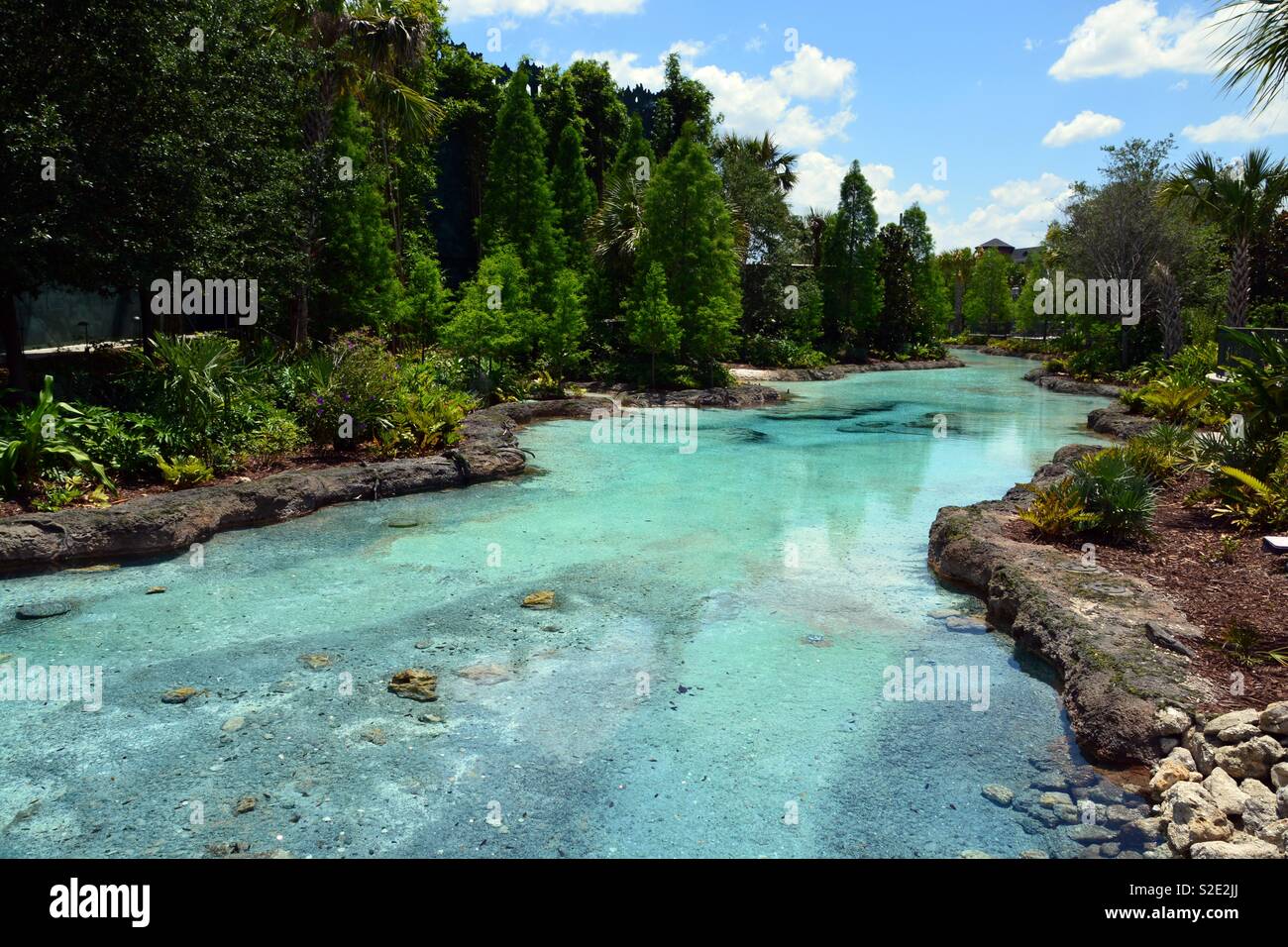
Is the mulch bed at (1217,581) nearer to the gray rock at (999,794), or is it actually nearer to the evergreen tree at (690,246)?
the gray rock at (999,794)

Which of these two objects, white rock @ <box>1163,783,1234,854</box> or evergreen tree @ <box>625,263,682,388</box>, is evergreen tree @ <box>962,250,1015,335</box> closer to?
evergreen tree @ <box>625,263,682,388</box>

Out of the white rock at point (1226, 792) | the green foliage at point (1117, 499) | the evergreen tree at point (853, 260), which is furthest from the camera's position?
the evergreen tree at point (853, 260)

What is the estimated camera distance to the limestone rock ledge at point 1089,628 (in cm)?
484

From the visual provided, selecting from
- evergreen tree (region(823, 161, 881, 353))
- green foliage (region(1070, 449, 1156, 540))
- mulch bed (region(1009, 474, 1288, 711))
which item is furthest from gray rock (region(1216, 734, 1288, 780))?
evergreen tree (region(823, 161, 881, 353))

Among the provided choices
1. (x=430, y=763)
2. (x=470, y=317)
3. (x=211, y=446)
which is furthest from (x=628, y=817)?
(x=470, y=317)

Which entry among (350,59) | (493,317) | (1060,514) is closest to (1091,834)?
(1060,514)

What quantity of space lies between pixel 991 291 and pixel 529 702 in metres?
59.5

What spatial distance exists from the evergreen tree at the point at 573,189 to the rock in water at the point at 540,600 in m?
22.3

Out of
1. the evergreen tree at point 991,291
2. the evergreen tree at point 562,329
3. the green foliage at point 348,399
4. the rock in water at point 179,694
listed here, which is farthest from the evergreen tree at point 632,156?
the evergreen tree at point 991,291

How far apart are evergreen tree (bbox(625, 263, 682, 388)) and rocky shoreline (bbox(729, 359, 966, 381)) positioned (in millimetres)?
4661

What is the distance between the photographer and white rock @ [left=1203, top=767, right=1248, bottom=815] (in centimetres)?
395

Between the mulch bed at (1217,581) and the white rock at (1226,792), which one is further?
the mulch bed at (1217,581)

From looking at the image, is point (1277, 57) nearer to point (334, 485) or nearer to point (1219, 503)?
point (1219, 503)
